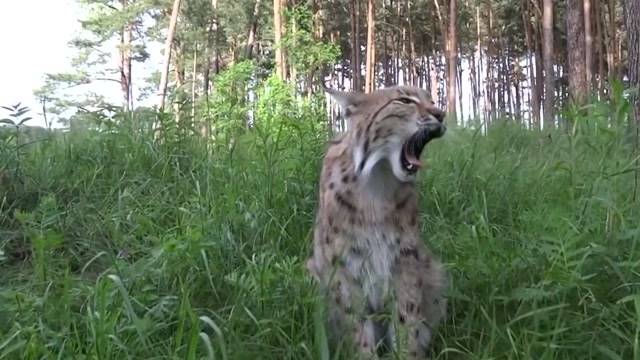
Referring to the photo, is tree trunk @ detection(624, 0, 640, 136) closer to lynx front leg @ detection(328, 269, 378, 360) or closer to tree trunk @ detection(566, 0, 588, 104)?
lynx front leg @ detection(328, 269, 378, 360)

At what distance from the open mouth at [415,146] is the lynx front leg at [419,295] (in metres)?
0.42

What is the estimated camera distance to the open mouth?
10.2 feet

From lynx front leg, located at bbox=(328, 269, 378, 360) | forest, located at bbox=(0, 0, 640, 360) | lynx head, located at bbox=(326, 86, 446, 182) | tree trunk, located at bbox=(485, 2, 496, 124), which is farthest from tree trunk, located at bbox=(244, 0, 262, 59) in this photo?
lynx front leg, located at bbox=(328, 269, 378, 360)

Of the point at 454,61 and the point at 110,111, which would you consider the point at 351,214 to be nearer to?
the point at 110,111

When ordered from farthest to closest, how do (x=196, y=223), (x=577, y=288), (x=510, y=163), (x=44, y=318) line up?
1. (x=510, y=163)
2. (x=196, y=223)
3. (x=577, y=288)
4. (x=44, y=318)

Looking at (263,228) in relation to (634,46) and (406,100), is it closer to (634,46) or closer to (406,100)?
(406,100)

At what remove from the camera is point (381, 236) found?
3.17 meters

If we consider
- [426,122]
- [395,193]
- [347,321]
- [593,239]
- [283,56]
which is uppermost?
[283,56]

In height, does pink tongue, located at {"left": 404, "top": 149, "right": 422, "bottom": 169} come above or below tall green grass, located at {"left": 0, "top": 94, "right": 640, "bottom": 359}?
above

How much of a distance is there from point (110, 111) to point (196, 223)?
237 centimetres

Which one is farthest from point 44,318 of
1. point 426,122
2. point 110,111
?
point 110,111

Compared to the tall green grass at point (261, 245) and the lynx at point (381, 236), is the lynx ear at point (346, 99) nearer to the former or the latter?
the lynx at point (381, 236)

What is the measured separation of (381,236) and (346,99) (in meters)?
0.75

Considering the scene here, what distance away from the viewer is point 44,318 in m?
2.83
